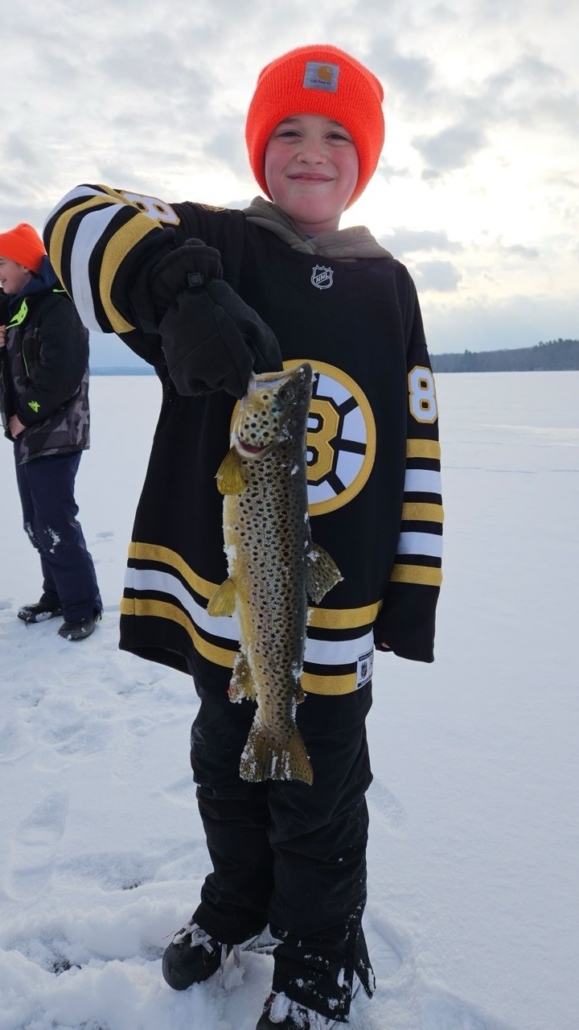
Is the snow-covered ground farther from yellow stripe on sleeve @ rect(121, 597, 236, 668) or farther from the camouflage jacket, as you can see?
the camouflage jacket

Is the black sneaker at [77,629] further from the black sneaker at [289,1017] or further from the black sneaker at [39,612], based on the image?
the black sneaker at [289,1017]

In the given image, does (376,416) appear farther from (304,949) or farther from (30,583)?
(30,583)

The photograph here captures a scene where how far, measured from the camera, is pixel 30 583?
5359 millimetres

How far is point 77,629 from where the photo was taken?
436 centimetres

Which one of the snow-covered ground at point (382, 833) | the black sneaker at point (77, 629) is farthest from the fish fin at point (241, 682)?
the black sneaker at point (77, 629)

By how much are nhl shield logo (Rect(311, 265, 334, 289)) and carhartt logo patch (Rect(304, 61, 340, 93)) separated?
0.55 metres

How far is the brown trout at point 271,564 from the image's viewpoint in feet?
4.72

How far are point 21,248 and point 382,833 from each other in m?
4.00

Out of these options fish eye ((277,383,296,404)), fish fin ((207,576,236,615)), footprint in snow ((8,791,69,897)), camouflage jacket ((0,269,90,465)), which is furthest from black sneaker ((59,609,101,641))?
fish eye ((277,383,296,404))

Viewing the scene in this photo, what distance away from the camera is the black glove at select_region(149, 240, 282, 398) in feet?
4.43

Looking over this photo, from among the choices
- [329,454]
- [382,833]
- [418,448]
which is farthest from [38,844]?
[418,448]

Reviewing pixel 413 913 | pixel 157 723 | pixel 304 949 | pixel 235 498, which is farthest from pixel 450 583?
pixel 235 498

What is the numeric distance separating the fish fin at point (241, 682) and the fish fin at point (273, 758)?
0.08 m

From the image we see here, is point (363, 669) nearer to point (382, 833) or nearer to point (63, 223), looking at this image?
point (382, 833)
